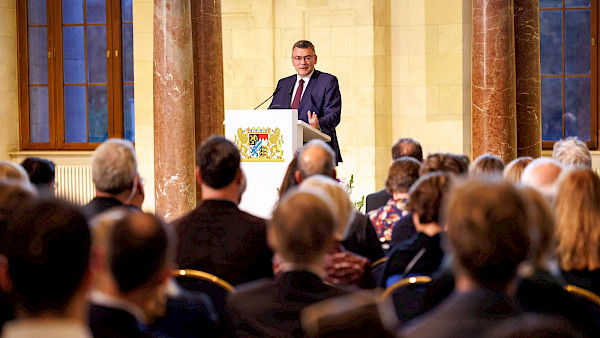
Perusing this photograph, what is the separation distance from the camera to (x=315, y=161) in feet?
12.4

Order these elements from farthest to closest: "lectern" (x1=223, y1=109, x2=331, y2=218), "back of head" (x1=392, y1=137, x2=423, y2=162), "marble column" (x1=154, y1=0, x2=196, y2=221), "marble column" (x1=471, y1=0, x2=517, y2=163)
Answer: "marble column" (x1=154, y1=0, x2=196, y2=221), "marble column" (x1=471, y1=0, x2=517, y2=163), "lectern" (x1=223, y1=109, x2=331, y2=218), "back of head" (x1=392, y1=137, x2=423, y2=162)

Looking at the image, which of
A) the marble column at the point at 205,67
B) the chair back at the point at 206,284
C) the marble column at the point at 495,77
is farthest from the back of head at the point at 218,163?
the marble column at the point at 205,67

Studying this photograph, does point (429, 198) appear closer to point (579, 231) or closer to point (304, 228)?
point (579, 231)

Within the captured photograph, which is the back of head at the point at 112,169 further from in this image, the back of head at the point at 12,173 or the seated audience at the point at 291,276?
the seated audience at the point at 291,276

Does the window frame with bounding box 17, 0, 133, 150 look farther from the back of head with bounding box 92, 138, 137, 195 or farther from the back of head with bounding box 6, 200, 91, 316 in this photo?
the back of head with bounding box 6, 200, 91, 316

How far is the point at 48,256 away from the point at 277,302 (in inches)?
29.5

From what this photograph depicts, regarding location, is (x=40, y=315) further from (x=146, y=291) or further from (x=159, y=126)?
(x=159, y=126)

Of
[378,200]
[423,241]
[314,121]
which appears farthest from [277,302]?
[314,121]

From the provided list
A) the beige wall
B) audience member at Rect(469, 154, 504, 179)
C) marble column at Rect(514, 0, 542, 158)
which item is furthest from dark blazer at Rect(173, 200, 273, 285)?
the beige wall

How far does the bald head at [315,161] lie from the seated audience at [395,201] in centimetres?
37

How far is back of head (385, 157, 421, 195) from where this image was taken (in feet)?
13.3

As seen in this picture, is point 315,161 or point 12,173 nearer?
point 12,173

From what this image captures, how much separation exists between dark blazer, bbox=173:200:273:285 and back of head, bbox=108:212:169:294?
3.44ft

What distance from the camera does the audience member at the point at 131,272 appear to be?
5.48 ft
